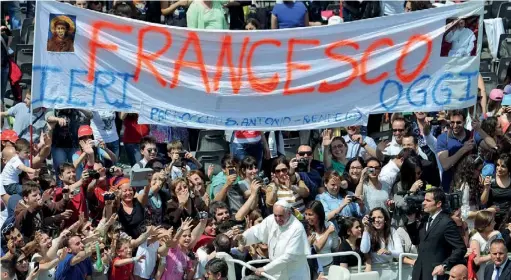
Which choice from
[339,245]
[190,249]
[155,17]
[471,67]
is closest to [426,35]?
[471,67]

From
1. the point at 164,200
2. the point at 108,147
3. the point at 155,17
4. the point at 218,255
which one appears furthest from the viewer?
the point at 155,17

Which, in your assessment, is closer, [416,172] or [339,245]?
[339,245]

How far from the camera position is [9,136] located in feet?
62.7

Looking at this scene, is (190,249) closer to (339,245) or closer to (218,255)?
(218,255)

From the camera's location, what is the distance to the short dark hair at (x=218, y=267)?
1612cm

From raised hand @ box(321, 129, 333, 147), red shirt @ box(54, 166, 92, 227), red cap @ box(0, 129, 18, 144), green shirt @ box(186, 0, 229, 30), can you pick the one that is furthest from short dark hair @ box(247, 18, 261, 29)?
red shirt @ box(54, 166, 92, 227)

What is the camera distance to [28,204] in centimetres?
1705

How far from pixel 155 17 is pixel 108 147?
12.5 ft

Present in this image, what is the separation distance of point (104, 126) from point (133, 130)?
0.56m

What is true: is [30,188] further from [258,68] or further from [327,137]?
[327,137]

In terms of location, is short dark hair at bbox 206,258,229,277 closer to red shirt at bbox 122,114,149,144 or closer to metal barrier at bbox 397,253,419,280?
metal barrier at bbox 397,253,419,280

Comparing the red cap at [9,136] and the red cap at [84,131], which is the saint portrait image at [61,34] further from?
the red cap at [9,136]

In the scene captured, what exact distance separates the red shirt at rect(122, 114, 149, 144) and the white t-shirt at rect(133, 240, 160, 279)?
3453 mm

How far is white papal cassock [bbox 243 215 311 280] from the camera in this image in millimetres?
16375
